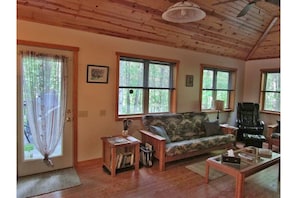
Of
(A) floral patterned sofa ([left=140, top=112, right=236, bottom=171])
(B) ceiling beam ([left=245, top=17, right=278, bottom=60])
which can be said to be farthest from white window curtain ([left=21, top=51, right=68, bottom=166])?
(B) ceiling beam ([left=245, top=17, right=278, bottom=60])

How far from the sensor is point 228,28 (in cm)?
459

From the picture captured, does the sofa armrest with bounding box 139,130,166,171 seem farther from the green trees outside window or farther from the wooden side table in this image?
the green trees outside window

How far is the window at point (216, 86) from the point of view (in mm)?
5543

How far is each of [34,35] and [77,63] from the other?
2.44 ft

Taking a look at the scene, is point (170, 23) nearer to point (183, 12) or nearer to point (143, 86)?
point (143, 86)

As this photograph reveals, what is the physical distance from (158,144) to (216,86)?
3.19m

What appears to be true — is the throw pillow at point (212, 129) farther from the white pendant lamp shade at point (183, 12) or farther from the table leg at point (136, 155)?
the white pendant lamp shade at point (183, 12)

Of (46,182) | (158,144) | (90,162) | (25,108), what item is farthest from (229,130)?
(25,108)

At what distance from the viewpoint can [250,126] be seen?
523cm

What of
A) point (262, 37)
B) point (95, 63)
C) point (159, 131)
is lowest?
point (159, 131)

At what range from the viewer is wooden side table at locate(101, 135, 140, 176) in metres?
3.19

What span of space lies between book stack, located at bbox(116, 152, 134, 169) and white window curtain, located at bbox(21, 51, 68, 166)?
1.07 m
